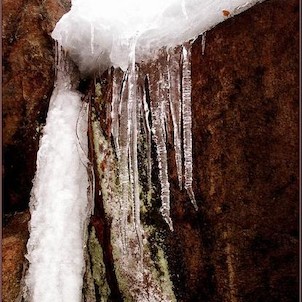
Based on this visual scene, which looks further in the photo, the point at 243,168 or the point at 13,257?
the point at 13,257

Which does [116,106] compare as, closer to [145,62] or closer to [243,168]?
[145,62]

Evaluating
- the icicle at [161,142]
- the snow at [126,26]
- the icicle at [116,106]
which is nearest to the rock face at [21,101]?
the snow at [126,26]

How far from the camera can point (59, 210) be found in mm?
3061

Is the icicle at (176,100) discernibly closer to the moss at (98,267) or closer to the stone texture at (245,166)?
→ the stone texture at (245,166)

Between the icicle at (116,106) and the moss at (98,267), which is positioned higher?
the icicle at (116,106)

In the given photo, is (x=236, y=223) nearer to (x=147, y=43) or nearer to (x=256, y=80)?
(x=256, y=80)

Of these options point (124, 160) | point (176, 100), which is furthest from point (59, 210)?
point (176, 100)

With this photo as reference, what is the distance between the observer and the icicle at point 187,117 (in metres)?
2.62

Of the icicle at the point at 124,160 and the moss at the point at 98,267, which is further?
the moss at the point at 98,267

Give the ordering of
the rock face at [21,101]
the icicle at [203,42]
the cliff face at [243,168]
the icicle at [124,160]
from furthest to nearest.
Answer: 1. the rock face at [21,101]
2. the icicle at [124,160]
3. the icicle at [203,42]
4. the cliff face at [243,168]

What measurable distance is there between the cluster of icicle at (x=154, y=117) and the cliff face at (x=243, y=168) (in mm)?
60

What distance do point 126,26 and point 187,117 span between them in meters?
0.86

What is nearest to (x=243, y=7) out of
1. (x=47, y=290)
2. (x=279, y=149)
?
(x=279, y=149)

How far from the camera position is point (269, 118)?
229cm
